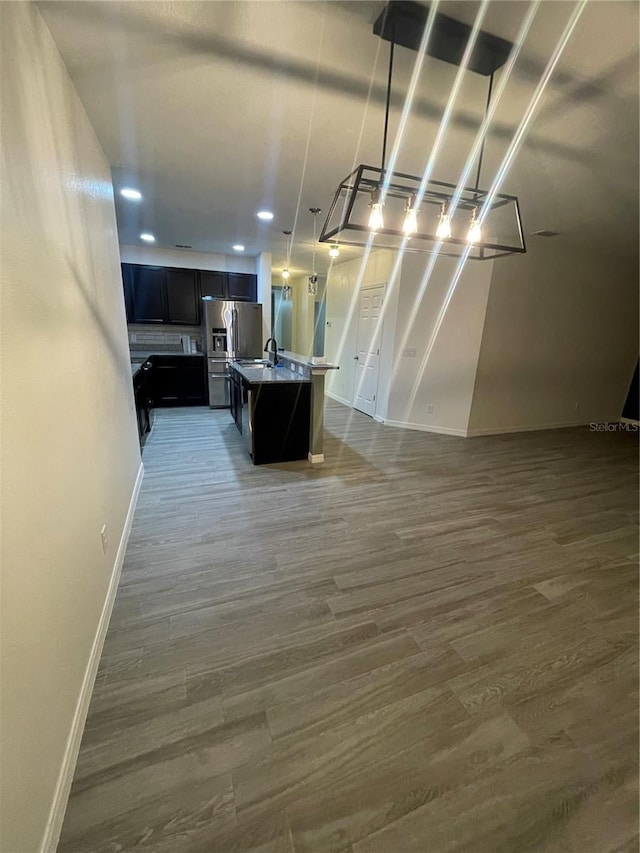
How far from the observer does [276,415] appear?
3.75m

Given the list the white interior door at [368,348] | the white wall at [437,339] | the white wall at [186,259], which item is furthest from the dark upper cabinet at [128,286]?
the white wall at [437,339]

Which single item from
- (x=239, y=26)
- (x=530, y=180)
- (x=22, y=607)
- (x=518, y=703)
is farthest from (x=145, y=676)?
(x=530, y=180)

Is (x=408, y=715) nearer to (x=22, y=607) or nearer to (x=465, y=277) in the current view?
(x=22, y=607)

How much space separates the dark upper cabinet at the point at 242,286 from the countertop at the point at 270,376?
262 cm

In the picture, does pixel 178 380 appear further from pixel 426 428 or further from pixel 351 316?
pixel 426 428

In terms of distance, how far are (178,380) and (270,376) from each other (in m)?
2.91

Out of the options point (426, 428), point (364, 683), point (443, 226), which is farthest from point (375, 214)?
point (426, 428)

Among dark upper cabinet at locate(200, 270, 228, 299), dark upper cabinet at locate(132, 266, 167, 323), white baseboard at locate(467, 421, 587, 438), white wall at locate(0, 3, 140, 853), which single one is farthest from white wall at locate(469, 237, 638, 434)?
dark upper cabinet at locate(132, 266, 167, 323)

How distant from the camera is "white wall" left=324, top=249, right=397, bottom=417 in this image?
5.32m

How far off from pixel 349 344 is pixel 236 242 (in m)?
2.53

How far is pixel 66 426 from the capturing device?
139 cm

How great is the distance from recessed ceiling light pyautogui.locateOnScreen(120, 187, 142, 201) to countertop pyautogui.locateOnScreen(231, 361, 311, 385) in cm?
190

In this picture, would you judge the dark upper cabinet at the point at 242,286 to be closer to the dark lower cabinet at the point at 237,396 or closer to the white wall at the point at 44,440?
the dark lower cabinet at the point at 237,396

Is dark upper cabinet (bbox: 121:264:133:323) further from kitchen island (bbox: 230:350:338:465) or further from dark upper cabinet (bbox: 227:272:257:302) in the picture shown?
kitchen island (bbox: 230:350:338:465)
